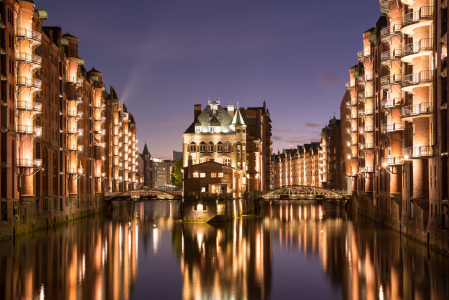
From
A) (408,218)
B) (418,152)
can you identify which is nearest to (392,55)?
(418,152)

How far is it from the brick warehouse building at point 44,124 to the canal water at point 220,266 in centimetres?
Result: 534

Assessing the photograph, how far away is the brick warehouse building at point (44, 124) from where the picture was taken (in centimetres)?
5431

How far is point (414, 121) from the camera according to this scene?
49.1m

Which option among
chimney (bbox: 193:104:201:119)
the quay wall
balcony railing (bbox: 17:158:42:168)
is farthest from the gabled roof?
balcony railing (bbox: 17:158:42:168)

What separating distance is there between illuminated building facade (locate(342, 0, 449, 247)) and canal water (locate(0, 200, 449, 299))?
3.26 metres

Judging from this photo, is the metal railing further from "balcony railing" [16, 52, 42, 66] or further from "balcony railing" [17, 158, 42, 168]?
"balcony railing" [17, 158, 42, 168]

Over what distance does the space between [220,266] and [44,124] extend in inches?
1460

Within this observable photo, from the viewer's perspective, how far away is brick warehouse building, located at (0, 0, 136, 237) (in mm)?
54312

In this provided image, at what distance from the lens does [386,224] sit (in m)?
70.3

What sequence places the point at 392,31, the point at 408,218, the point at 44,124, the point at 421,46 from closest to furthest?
the point at 421,46 → the point at 408,218 → the point at 392,31 → the point at 44,124

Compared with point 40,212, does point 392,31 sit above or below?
above

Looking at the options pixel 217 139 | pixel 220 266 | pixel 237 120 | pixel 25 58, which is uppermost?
pixel 25 58

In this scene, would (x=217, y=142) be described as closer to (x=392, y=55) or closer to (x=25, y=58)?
(x=392, y=55)

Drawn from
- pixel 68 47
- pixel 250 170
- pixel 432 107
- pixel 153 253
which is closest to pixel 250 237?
pixel 153 253
